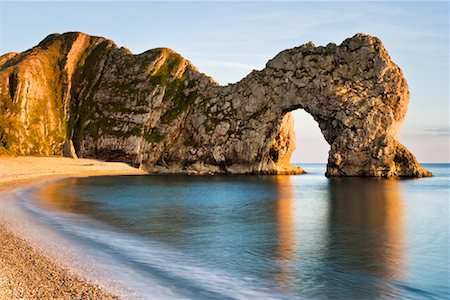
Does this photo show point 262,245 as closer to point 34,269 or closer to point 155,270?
point 155,270

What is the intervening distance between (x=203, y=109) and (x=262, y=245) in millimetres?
89117

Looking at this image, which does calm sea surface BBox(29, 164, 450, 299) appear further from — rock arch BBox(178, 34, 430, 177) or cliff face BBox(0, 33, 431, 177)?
cliff face BBox(0, 33, 431, 177)

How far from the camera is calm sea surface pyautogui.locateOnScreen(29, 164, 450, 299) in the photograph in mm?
14688

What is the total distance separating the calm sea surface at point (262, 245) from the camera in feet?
48.2

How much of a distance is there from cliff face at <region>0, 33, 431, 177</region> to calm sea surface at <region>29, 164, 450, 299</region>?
50.5m

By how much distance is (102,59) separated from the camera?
5202 inches

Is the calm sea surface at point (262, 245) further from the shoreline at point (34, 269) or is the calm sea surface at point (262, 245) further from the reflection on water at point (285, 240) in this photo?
the shoreline at point (34, 269)

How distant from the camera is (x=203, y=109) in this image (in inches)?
4294

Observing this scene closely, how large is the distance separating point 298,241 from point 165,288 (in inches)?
476

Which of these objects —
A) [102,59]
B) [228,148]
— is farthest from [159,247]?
[102,59]

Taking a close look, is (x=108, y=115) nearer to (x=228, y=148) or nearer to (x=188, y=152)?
(x=188, y=152)

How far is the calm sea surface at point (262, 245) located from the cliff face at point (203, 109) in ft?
166

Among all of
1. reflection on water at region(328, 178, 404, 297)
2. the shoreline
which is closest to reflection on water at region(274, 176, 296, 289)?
reflection on water at region(328, 178, 404, 297)

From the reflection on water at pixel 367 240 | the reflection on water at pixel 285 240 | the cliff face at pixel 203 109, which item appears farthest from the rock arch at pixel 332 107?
the reflection on water at pixel 285 240
